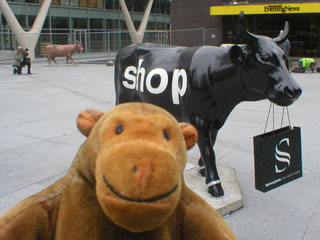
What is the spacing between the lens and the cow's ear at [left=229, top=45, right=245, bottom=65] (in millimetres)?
3341

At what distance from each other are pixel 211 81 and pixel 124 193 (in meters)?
2.42

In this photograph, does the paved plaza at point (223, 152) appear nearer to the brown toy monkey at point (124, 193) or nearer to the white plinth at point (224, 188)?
the white plinth at point (224, 188)

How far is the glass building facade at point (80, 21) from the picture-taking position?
27.1m

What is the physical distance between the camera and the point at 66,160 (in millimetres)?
5211

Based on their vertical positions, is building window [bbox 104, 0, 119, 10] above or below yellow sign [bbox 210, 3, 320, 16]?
above

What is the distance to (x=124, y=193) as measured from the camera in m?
1.28

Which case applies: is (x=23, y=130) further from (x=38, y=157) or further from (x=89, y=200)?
(x=89, y=200)

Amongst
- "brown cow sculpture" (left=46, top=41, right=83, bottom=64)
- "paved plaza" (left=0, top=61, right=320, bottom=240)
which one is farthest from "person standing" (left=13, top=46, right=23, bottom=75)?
"paved plaza" (left=0, top=61, right=320, bottom=240)

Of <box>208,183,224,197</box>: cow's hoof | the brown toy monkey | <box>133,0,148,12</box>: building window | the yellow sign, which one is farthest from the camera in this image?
<box>133,0,148,12</box>: building window

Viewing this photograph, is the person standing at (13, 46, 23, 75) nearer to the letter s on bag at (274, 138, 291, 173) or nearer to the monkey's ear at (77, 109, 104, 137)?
the letter s on bag at (274, 138, 291, 173)

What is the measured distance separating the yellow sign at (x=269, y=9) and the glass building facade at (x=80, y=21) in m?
7.21

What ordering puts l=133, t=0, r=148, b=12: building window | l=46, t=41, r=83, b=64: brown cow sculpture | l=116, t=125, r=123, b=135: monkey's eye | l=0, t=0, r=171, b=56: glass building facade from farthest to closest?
l=133, t=0, r=148, b=12: building window < l=0, t=0, r=171, b=56: glass building facade < l=46, t=41, r=83, b=64: brown cow sculpture < l=116, t=125, r=123, b=135: monkey's eye

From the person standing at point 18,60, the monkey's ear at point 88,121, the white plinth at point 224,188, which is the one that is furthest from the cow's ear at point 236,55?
the person standing at point 18,60

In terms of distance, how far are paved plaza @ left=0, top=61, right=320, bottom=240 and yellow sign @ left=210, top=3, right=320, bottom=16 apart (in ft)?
40.8
